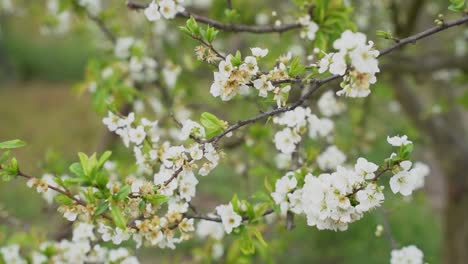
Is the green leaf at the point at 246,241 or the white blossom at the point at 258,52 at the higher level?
the white blossom at the point at 258,52

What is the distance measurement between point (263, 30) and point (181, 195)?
0.76m

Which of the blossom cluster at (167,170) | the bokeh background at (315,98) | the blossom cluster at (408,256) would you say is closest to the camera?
the blossom cluster at (167,170)

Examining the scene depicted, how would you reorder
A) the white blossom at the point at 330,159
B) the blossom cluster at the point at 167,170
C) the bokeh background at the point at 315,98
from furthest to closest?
the bokeh background at the point at 315,98 < the white blossom at the point at 330,159 < the blossom cluster at the point at 167,170

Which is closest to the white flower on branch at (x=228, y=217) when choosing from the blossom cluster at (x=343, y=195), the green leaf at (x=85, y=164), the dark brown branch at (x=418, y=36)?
the blossom cluster at (x=343, y=195)

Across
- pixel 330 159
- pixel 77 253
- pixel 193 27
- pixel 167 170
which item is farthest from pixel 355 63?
pixel 77 253

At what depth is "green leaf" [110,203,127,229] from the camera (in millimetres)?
1343

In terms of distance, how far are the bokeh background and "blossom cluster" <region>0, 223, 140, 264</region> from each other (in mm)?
119

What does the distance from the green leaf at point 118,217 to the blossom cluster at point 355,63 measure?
59 centimetres

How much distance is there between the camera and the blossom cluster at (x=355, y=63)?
3.95 feet

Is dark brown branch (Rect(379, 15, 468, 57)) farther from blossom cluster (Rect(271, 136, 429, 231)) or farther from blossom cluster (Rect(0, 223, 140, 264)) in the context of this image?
blossom cluster (Rect(0, 223, 140, 264))

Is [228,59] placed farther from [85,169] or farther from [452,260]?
[452,260]

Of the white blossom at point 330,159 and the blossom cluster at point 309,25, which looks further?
the white blossom at point 330,159

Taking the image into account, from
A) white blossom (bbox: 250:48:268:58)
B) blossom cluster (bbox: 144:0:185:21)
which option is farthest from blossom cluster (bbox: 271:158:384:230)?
blossom cluster (bbox: 144:0:185:21)

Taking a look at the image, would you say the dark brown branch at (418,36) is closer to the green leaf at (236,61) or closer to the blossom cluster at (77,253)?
the green leaf at (236,61)
